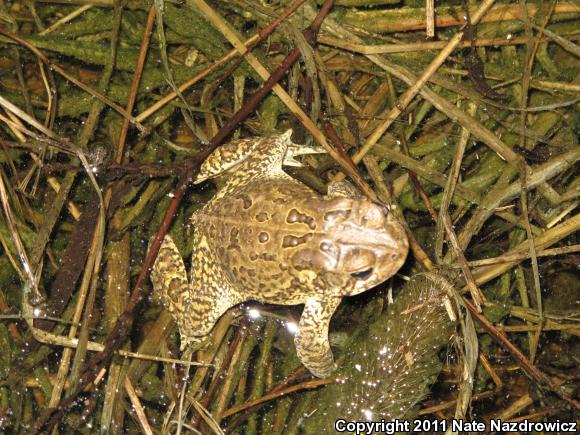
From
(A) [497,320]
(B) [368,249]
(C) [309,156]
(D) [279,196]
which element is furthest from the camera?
(C) [309,156]

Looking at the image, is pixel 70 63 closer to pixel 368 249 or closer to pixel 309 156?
pixel 309 156

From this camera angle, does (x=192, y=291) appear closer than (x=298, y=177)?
Yes

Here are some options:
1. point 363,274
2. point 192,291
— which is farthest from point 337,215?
point 192,291

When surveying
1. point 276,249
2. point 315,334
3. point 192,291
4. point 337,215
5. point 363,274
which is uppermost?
point 337,215

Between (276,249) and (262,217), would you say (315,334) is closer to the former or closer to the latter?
(276,249)

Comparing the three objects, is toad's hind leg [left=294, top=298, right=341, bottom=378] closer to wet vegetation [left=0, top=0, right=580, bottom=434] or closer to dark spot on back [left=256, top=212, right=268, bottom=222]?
wet vegetation [left=0, top=0, right=580, bottom=434]

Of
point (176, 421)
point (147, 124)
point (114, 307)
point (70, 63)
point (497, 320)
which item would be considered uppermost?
point (70, 63)

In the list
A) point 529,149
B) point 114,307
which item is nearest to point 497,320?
point 529,149
